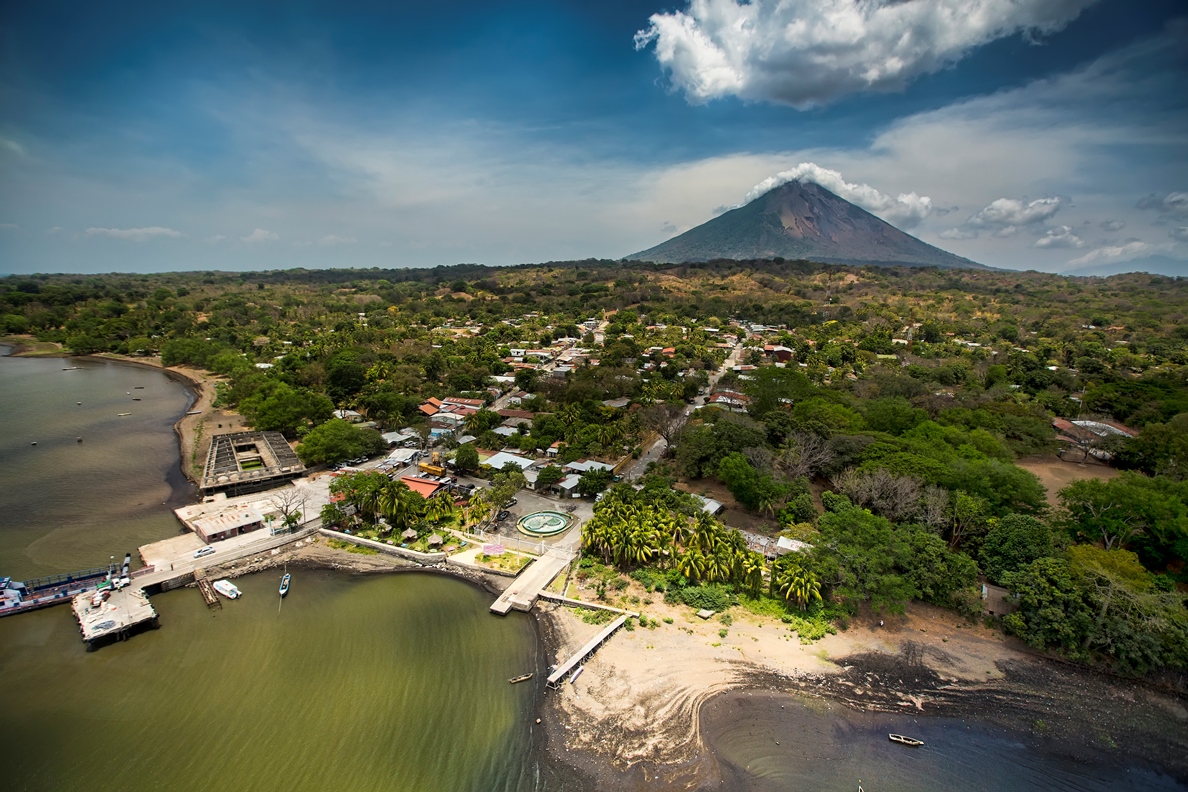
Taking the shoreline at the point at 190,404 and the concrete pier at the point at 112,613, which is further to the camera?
the shoreline at the point at 190,404

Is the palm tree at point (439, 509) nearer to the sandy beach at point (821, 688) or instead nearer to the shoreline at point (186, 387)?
the sandy beach at point (821, 688)

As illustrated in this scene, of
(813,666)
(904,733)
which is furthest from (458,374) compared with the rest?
(904,733)

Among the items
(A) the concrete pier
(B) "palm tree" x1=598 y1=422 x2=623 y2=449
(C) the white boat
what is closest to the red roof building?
(C) the white boat

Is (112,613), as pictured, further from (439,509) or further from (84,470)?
(84,470)

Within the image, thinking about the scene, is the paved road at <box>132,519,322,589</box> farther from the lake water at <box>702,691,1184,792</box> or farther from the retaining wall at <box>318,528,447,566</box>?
the lake water at <box>702,691,1184,792</box>

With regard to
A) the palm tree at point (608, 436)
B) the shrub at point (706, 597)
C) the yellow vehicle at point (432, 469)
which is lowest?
the shrub at point (706, 597)

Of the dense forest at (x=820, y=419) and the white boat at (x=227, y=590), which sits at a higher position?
the dense forest at (x=820, y=419)

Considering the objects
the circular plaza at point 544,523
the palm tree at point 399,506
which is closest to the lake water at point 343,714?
the palm tree at point 399,506
